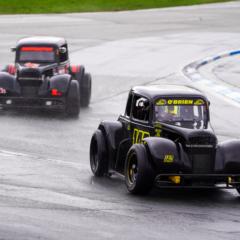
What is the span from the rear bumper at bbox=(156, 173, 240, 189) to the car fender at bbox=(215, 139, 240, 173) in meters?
0.10

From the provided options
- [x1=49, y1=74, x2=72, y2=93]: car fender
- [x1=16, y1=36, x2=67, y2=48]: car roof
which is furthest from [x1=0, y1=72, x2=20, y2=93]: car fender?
[x1=16, y1=36, x2=67, y2=48]: car roof

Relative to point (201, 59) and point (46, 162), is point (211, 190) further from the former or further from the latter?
point (201, 59)

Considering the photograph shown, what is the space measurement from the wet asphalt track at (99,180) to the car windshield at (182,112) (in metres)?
1.01

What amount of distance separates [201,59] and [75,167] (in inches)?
681

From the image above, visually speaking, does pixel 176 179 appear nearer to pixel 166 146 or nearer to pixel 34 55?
pixel 166 146

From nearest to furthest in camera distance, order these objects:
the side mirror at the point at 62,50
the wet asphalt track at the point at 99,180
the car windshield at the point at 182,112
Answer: the wet asphalt track at the point at 99,180 → the car windshield at the point at 182,112 → the side mirror at the point at 62,50

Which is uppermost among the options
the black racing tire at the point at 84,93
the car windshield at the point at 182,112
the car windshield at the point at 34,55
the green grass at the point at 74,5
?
the car windshield at the point at 182,112

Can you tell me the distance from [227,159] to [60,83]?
28.4 ft

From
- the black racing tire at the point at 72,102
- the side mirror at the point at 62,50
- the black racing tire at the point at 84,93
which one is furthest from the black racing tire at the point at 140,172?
the side mirror at the point at 62,50

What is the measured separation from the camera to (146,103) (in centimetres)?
1360

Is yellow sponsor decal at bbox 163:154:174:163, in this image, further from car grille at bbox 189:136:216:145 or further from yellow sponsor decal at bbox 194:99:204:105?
yellow sponsor decal at bbox 194:99:204:105

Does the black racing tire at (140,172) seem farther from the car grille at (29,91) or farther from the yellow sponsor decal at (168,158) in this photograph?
the car grille at (29,91)

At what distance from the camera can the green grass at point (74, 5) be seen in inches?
1881

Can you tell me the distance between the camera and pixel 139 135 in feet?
44.4
